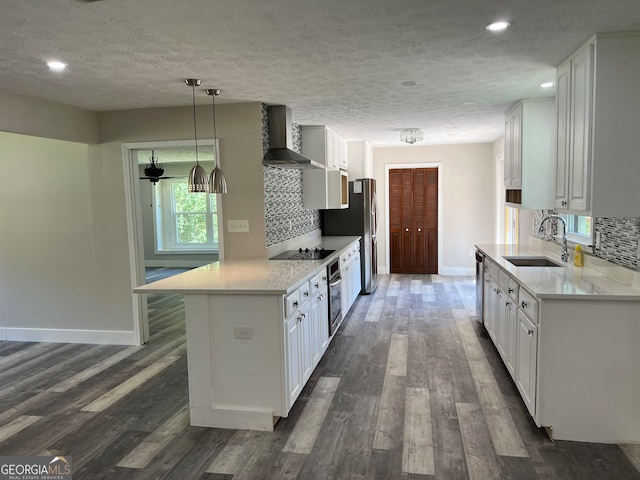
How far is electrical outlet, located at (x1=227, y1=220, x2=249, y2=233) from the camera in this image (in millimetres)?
4223

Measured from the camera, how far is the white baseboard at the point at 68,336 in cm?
460

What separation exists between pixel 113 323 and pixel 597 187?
14.0 feet

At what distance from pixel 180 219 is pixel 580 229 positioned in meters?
8.21

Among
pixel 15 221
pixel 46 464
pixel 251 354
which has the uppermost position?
pixel 15 221

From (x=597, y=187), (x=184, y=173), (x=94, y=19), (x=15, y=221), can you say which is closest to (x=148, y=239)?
(x=184, y=173)

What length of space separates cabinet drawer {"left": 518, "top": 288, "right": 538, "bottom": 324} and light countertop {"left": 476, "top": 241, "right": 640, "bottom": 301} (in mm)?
63

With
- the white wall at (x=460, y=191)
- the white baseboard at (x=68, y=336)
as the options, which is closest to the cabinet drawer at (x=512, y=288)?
the white baseboard at (x=68, y=336)

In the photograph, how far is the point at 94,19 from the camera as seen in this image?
2.16 m

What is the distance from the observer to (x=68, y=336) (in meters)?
4.69

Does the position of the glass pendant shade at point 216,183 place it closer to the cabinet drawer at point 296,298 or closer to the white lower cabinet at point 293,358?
the cabinet drawer at point 296,298

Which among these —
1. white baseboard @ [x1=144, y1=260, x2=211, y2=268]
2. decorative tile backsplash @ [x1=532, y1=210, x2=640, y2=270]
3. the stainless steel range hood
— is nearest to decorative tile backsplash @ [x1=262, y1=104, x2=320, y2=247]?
the stainless steel range hood

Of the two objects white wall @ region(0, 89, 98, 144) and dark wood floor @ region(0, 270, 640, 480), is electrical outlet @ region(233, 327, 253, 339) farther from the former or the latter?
white wall @ region(0, 89, 98, 144)

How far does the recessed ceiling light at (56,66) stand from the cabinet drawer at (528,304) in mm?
3145

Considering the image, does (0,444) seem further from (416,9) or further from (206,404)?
(416,9)
